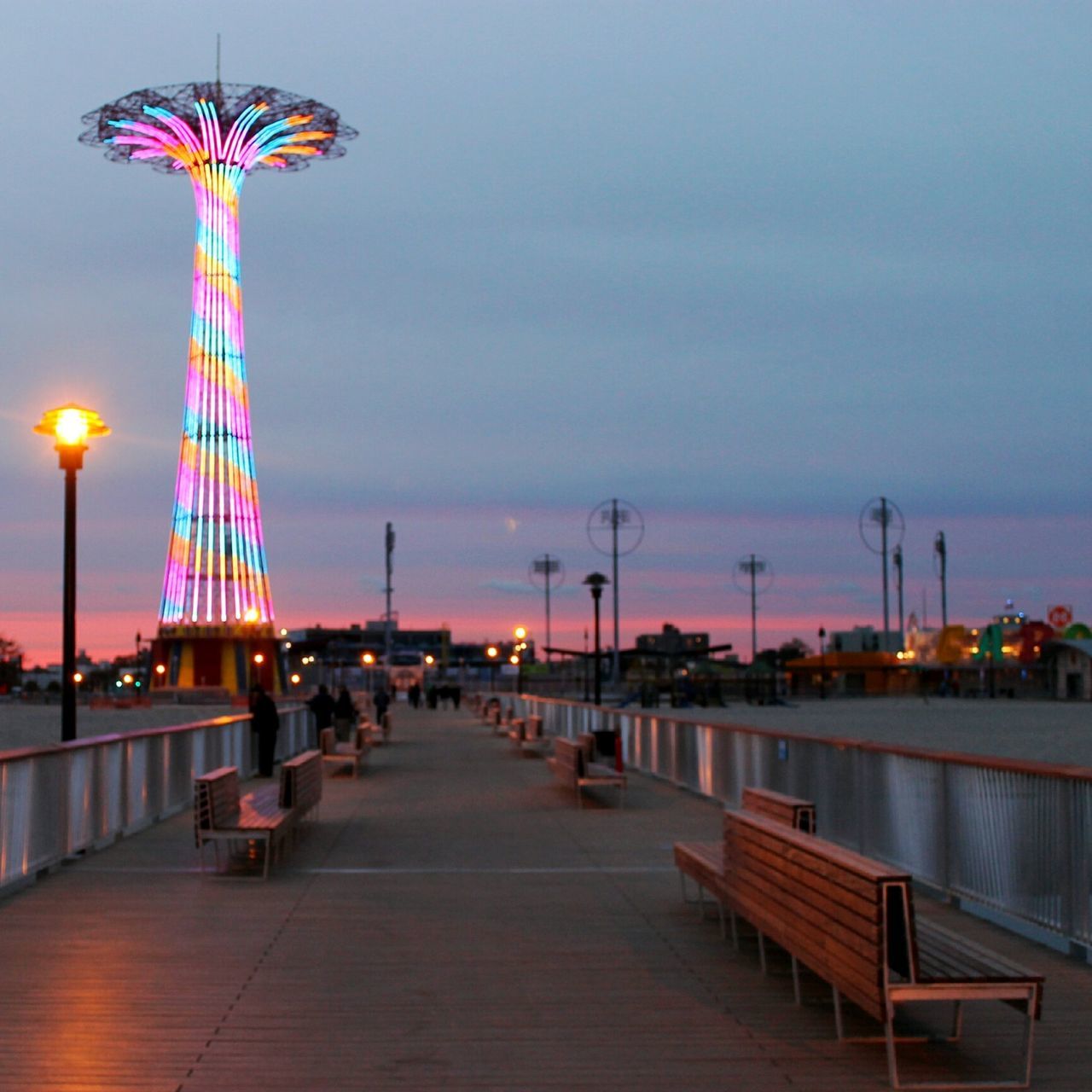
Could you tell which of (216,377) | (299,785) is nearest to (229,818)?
(299,785)

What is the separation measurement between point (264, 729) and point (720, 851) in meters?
14.3

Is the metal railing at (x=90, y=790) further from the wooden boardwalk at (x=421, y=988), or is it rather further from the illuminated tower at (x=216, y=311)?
the illuminated tower at (x=216, y=311)

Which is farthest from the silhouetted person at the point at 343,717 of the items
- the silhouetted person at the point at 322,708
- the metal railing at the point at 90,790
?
the metal railing at the point at 90,790

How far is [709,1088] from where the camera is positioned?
6.06 m

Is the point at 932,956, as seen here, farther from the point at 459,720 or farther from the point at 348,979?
the point at 459,720

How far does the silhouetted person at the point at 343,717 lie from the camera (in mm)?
36250

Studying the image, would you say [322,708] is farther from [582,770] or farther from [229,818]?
[229,818]

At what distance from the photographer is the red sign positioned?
157000 mm

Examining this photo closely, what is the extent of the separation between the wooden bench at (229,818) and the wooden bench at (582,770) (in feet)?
18.5

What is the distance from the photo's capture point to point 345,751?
25688mm

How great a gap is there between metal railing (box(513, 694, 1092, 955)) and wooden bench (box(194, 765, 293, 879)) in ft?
14.4

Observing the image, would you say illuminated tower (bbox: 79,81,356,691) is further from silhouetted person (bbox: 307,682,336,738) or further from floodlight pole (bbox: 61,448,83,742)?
floodlight pole (bbox: 61,448,83,742)

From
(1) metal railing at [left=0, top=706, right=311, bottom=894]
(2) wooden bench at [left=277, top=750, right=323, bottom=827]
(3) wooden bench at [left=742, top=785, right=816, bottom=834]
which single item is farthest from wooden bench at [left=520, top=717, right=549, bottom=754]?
(3) wooden bench at [left=742, top=785, right=816, bottom=834]

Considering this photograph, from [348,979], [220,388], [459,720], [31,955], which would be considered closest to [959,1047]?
[348,979]
